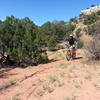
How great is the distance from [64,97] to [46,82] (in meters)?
2.24

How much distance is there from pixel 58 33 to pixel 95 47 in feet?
73.0

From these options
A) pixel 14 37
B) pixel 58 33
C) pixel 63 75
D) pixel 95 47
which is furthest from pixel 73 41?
pixel 58 33

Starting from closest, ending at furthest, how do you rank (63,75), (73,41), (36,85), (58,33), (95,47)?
(36,85) < (63,75) < (95,47) < (73,41) < (58,33)

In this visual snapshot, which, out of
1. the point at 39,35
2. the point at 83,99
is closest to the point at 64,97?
the point at 83,99

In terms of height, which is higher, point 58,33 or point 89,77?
point 58,33

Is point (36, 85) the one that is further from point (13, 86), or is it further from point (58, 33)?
point (58, 33)

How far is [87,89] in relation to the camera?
9438 mm

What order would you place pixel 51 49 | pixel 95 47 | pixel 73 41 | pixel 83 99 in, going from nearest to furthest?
1. pixel 83 99
2. pixel 95 47
3. pixel 73 41
4. pixel 51 49

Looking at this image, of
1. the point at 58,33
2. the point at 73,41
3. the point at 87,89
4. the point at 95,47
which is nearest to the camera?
the point at 87,89

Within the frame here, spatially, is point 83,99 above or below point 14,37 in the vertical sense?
below

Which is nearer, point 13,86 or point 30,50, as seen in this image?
point 13,86

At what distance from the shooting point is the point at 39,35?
61.8 ft

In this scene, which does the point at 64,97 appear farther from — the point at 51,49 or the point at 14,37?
the point at 51,49

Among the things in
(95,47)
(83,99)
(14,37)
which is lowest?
(83,99)
